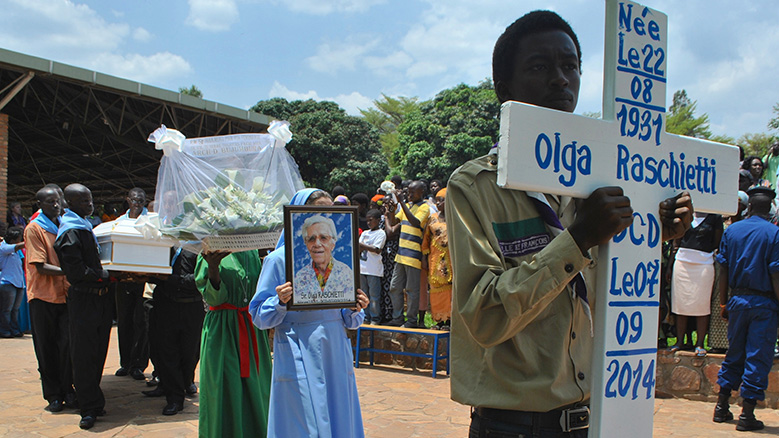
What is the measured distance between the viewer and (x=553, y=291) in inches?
59.1

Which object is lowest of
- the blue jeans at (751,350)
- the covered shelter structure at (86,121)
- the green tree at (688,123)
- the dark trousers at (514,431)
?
the blue jeans at (751,350)

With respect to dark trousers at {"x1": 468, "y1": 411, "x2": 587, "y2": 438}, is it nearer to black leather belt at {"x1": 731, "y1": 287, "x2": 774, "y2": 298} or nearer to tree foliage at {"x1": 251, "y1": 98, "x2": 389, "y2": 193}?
black leather belt at {"x1": 731, "y1": 287, "x2": 774, "y2": 298}

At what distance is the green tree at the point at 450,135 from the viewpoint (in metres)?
25.4

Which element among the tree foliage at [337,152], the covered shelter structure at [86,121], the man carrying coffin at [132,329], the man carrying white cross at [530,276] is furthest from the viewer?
the tree foliage at [337,152]

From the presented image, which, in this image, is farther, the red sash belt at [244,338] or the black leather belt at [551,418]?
the red sash belt at [244,338]

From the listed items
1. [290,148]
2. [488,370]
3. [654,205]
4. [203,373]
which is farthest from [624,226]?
[290,148]

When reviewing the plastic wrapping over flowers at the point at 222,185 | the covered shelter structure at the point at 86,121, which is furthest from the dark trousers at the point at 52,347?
the covered shelter structure at the point at 86,121

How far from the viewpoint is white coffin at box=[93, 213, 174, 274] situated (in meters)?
6.12

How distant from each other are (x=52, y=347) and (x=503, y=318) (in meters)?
6.54

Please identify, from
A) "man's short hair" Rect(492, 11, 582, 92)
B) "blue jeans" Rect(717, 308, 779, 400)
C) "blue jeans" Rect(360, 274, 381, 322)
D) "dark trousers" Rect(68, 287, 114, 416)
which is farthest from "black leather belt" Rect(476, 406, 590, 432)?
"blue jeans" Rect(360, 274, 381, 322)

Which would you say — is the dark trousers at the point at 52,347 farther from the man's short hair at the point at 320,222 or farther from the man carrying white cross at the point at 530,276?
the man carrying white cross at the point at 530,276

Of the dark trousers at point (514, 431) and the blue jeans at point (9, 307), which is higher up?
the dark trousers at point (514, 431)

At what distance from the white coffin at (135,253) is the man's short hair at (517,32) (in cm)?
497

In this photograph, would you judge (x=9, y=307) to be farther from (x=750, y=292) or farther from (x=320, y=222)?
(x=750, y=292)
